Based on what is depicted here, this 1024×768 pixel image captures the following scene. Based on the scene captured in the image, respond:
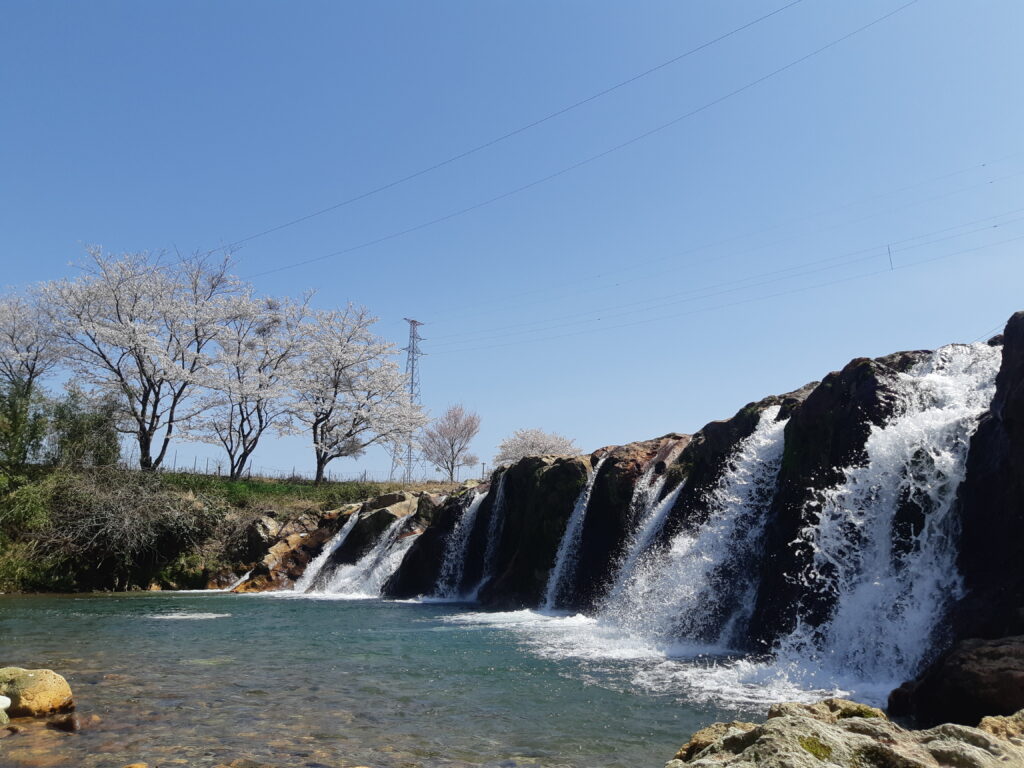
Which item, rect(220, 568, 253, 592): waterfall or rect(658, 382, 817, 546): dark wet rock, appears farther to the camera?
rect(220, 568, 253, 592): waterfall

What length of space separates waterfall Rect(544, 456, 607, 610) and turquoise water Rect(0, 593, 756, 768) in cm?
380

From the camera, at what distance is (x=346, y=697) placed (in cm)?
816

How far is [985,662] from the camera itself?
6.62 m

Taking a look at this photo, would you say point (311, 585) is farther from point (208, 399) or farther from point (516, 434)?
point (516, 434)

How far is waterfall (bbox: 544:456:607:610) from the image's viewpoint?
725 inches

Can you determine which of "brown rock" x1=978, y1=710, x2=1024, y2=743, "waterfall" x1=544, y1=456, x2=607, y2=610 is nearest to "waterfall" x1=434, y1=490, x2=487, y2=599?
"waterfall" x1=544, y1=456, x2=607, y2=610

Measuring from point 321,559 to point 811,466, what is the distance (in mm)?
19676

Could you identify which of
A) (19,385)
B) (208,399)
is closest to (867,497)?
(19,385)

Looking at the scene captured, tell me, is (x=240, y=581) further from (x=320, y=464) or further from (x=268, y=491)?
(x=320, y=464)

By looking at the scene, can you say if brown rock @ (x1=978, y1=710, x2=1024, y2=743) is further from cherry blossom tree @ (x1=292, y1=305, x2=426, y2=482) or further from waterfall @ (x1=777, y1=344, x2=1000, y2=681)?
cherry blossom tree @ (x1=292, y1=305, x2=426, y2=482)

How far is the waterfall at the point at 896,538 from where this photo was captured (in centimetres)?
909

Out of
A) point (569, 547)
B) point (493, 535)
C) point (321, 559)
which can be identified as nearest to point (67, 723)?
point (569, 547)

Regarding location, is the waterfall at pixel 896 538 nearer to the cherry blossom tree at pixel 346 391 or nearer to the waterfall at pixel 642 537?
the waterfall at pixel 642 537

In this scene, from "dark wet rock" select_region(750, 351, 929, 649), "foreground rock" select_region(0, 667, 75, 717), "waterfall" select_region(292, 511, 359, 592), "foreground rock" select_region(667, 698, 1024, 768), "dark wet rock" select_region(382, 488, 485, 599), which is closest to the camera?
"foreground rock" select_region(667, 698, 1024, 768)
